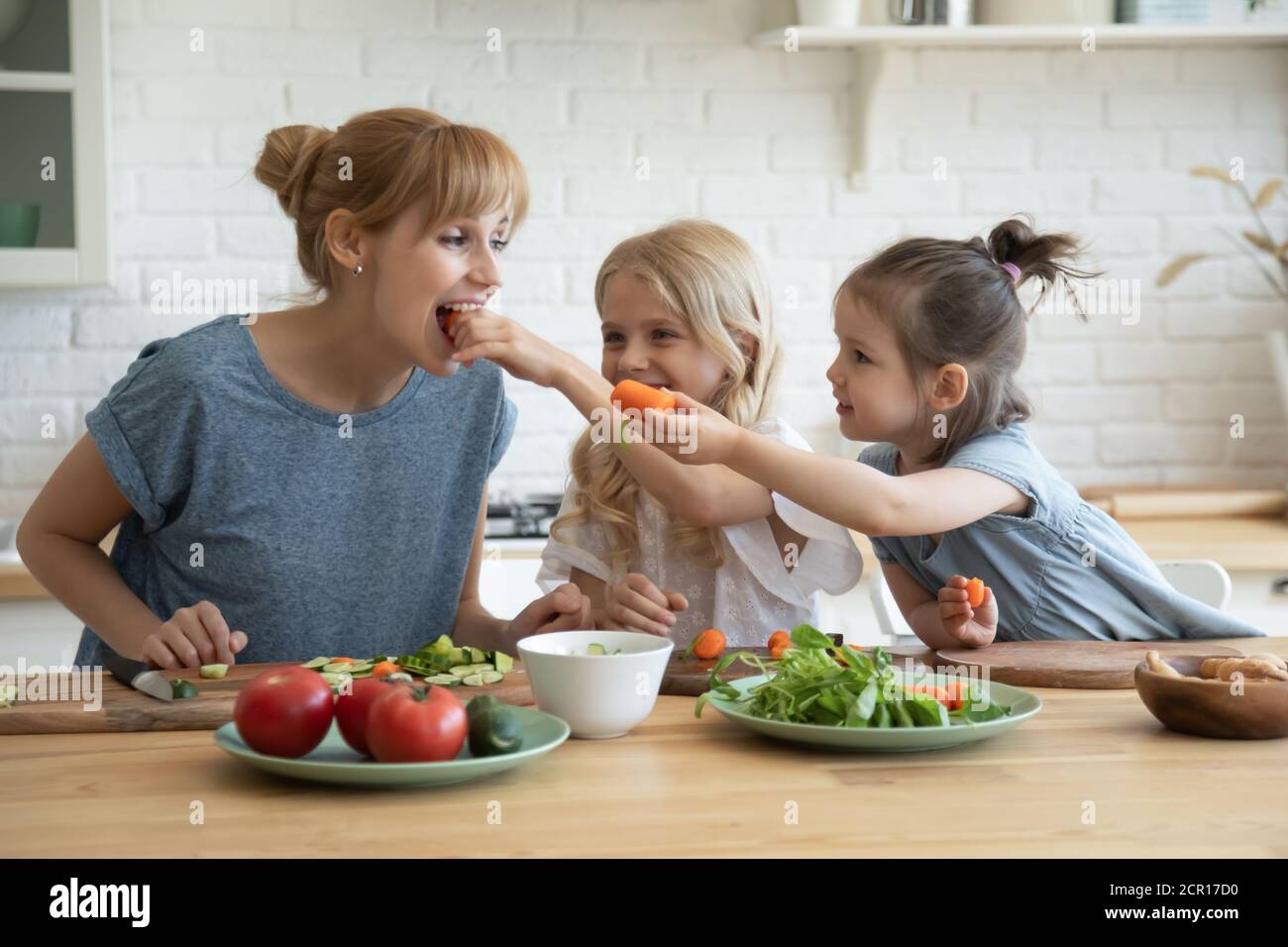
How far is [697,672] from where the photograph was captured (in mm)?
1434

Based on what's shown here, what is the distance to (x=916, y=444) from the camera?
74.0 inches

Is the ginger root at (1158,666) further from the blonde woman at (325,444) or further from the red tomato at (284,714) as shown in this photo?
the red tomato at (284,714)

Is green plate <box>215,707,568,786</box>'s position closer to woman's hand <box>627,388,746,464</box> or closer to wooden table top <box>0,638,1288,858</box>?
wooden table top <box>0,638,1288,858</box>

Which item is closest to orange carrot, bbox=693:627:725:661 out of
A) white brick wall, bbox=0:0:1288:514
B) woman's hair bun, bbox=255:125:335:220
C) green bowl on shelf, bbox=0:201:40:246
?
woman's hair bun, bbox=255:125:335:220

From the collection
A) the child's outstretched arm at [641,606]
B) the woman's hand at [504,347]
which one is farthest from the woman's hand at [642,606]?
the woman's hand at [504,347]

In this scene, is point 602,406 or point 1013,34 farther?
point 1013,34

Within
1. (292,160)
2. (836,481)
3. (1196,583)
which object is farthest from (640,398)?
(1196,583)

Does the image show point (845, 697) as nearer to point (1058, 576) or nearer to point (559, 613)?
point (559, 613)

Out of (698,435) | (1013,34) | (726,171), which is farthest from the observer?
(726,171)

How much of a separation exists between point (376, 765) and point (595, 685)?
234 mm

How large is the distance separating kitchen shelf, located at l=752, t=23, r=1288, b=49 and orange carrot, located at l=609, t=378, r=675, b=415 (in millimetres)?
1834

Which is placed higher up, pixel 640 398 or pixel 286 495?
pixel 640 398
